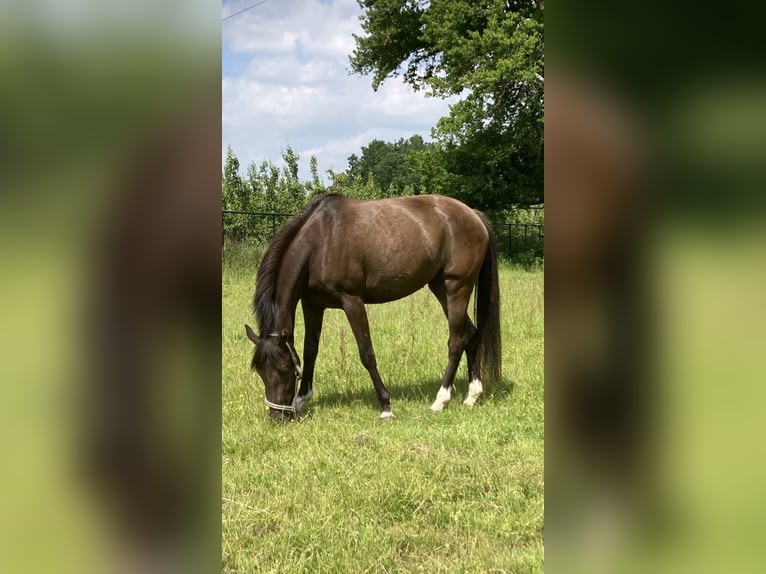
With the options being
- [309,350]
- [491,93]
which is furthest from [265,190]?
[309,350]

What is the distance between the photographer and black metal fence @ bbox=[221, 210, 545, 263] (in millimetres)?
19094

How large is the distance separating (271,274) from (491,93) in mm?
19843

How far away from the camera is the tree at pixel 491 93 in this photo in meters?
21.2

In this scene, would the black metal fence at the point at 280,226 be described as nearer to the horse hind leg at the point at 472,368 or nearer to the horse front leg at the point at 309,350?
the horse hind leg at the point at 472,368

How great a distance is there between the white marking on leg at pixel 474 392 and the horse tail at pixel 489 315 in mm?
203

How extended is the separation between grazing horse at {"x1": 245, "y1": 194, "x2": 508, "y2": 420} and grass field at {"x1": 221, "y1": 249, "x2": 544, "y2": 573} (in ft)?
1.30

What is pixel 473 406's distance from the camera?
17.8ft

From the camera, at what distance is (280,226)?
19156 millimetres
